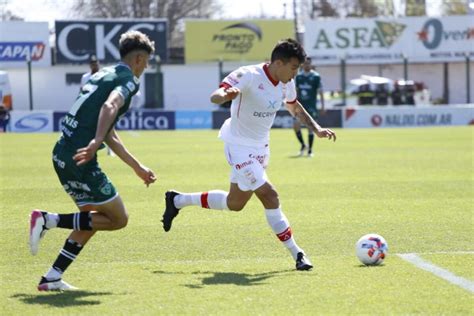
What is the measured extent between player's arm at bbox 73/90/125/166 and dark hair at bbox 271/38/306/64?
194cm

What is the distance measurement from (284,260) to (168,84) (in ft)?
156

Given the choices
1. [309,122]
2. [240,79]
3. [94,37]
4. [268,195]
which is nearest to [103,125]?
[240,79]

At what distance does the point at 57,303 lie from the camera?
716 centimetres

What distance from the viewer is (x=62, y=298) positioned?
24.1 feet

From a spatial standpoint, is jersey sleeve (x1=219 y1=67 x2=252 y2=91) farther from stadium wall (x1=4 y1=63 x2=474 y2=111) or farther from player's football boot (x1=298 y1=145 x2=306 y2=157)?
stadium wall (x1=4 y1=63 x2=474 y2=111)

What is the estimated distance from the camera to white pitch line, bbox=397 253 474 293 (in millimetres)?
7723

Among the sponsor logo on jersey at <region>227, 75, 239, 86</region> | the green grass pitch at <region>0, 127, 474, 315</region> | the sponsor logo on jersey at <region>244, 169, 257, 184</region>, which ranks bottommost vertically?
the green grass pitch at <region>0, 127, 474, 315</region>

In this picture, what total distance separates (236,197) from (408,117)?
34808 millimetres

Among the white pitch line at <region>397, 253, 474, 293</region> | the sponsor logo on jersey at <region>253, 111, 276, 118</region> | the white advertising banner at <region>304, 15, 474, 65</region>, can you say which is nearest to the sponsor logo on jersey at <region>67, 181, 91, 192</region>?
the sponsor logo on jersey at <region>253, 111, 276, 118</region>

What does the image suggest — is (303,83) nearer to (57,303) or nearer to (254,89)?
(254,89)

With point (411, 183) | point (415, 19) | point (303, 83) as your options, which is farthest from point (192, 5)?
point (411, 183)

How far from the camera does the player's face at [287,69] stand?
8641 millimetres

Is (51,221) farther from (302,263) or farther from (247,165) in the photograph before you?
(302,263)

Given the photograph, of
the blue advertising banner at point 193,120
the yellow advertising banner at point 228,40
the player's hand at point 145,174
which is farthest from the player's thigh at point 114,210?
the yellow advertising banner at point 228,40
